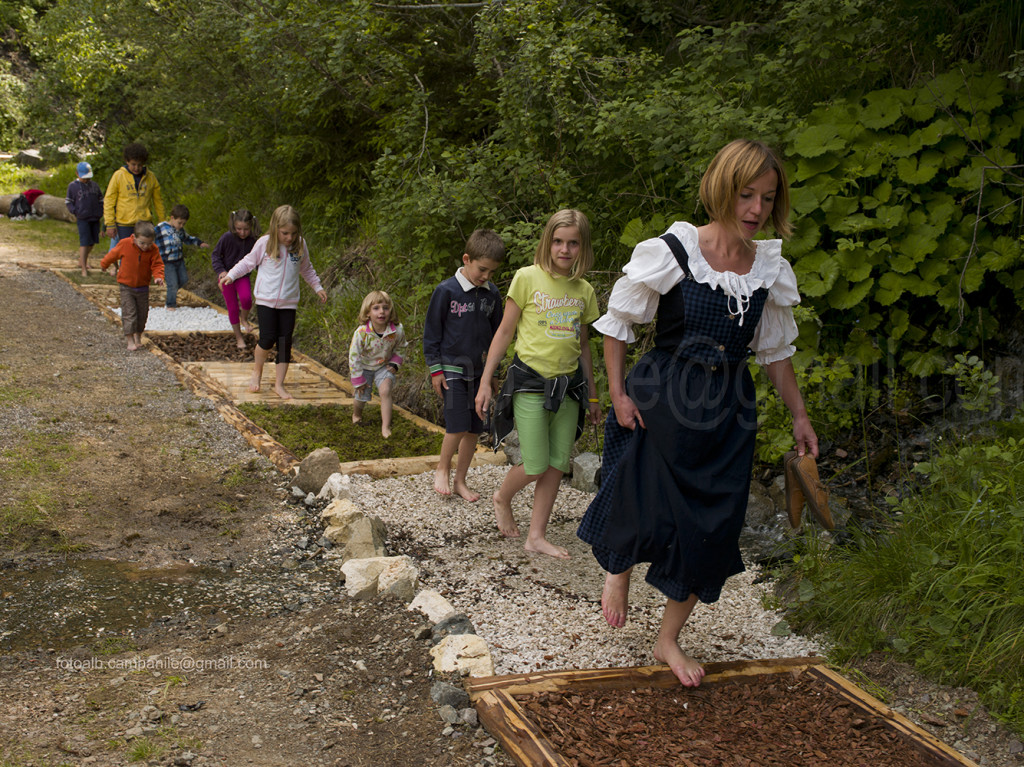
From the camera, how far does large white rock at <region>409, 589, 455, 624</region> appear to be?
3891mm

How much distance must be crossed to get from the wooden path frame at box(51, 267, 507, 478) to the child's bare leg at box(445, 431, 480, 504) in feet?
1.96

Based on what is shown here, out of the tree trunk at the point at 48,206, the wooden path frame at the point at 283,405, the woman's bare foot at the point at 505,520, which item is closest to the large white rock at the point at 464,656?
the woman's bare foot at the point at 505,520

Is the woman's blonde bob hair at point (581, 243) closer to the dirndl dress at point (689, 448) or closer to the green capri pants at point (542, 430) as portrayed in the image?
the green capri pants at point (542, 430)

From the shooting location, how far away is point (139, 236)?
9125mm

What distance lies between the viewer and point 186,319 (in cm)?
1124

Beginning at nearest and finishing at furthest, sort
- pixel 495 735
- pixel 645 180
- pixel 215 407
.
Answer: pixel 495 735, pixel 645 180, pixel 215 407

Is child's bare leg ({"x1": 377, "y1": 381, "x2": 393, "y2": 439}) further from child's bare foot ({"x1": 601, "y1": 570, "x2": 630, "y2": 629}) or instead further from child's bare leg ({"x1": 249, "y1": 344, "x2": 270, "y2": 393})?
child's bare foot ({"x1": 601, "y1": 570, "x2": 630, "y2": 629})

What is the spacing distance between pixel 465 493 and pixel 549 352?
1393 mm

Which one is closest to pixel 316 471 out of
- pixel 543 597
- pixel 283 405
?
pixel 543 597

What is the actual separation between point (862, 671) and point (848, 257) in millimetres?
2733

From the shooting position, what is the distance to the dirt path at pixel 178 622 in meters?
3.12

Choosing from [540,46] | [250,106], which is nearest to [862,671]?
[540,46]

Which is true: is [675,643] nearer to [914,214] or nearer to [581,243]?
[581,243]

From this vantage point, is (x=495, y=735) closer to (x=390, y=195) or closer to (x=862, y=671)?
(x=862, y=671)
